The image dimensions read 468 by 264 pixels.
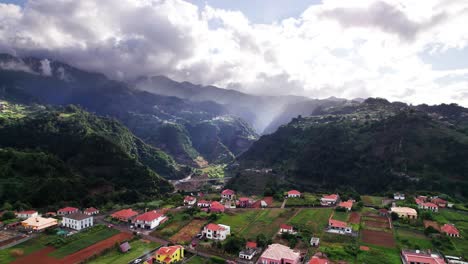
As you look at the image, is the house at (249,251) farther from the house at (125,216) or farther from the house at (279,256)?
the house at (125,216)

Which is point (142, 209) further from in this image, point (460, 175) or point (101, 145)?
point (460, 175)

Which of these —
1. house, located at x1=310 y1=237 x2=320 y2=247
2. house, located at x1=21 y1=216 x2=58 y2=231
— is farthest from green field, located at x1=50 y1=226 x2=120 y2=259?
house, located at x1=310 y1=237 x2=320 y2=247

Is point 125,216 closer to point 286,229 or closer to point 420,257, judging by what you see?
point 286,229

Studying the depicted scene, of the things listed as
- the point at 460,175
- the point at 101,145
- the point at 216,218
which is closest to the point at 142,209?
the point at 216,218

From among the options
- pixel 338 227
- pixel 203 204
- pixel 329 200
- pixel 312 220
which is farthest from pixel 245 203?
pixel 338 227

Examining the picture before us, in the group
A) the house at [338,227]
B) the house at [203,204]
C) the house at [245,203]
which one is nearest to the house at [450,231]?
the house at [338,227]

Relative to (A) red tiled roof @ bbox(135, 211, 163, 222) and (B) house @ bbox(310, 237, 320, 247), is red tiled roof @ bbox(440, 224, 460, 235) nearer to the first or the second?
(B) house @ bbox(310, 237, 320, 247)
